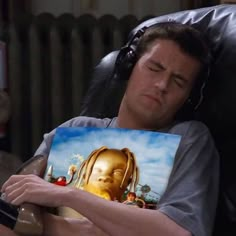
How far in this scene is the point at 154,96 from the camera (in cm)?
125

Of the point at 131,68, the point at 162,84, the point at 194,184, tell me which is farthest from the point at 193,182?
the point at 131,68

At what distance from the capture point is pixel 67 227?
113 centimetres

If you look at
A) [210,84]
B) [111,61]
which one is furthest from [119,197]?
[111,61]

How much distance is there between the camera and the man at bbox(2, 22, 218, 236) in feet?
3.55

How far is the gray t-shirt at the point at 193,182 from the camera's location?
110 centimetres

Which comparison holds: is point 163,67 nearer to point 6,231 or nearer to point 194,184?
point 194,184

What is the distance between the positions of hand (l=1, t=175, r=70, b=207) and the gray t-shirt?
204 mm

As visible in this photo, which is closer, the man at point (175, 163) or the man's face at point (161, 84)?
the man at point (175, 163)

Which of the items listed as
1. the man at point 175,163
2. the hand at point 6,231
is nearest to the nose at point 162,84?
the man at point 175,163

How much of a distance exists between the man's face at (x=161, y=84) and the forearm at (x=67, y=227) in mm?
286

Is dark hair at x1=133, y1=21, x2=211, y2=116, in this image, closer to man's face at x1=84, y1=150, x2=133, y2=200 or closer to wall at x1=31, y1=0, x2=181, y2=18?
man's face at x1=84, y1=150, x2=133, y2=200

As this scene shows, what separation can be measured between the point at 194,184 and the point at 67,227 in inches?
10.4

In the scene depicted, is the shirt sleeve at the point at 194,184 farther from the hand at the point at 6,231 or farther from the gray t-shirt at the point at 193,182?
the hand at the point at 6,231

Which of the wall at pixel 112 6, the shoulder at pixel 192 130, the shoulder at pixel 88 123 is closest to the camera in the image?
the shoulder at pixel 192 130
